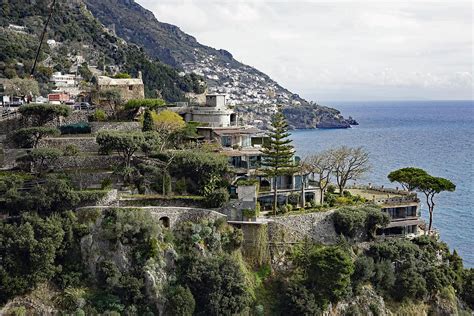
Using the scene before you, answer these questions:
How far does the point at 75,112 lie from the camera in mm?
48031

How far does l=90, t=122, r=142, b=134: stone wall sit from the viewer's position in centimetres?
4631

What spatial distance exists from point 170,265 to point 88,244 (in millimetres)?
4882

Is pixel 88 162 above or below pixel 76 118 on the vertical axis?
below

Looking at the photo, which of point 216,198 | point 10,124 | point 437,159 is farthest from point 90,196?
point 437,159

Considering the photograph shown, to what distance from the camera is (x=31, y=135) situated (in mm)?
42375

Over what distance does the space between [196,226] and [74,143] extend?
43.9ft

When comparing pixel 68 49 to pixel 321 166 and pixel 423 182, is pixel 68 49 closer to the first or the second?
pixel 321 166

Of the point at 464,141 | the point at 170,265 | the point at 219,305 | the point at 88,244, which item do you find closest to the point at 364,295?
the point at 219,305

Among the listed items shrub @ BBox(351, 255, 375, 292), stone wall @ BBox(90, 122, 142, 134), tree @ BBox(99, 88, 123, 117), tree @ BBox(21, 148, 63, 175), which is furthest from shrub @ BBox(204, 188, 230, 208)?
tree @ BBox(99, 88, 123, 117)

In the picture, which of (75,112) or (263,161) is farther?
(75,112)

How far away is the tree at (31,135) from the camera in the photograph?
4188cm

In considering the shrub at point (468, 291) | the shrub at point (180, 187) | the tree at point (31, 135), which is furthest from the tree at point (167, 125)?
the shrub at point (468, 291)

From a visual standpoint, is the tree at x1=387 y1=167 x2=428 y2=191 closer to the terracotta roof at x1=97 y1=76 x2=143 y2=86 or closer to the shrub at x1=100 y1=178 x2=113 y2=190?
the shrub at x1=100 y1=178 x2=113 y2=190

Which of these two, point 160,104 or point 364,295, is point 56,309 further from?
point 160,104
